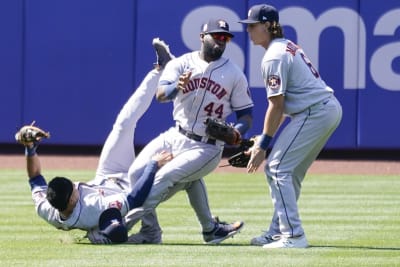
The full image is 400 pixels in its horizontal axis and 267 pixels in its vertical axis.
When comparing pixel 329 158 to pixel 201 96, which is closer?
pixel 201 96

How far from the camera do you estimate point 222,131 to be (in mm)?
8797

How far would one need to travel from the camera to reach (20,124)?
731 inches

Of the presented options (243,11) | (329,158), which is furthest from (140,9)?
(329,158)

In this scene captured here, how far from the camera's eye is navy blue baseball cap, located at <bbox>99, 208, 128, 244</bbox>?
8.77 meters

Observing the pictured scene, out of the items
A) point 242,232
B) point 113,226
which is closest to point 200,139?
point 113,226

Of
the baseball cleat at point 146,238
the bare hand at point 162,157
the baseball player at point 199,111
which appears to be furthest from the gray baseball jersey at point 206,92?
the baseball cleat at point 146,238

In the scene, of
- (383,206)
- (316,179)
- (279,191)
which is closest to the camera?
(279,191)

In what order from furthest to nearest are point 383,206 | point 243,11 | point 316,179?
point 243,11 → point 316,179 → point 383,206

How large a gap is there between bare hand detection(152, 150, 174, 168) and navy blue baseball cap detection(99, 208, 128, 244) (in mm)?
504

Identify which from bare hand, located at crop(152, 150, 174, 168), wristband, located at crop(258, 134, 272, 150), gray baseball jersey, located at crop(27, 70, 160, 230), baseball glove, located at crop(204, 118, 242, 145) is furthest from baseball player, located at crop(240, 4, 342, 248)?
gray baseball jersey, located at crop(27, 70, 160, 230)

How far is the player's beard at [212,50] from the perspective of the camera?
355 inches

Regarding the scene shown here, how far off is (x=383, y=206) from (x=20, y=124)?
26.5 feet

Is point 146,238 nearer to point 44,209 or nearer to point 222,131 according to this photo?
point 44,209

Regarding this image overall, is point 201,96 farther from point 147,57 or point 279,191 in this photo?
point 147,57
